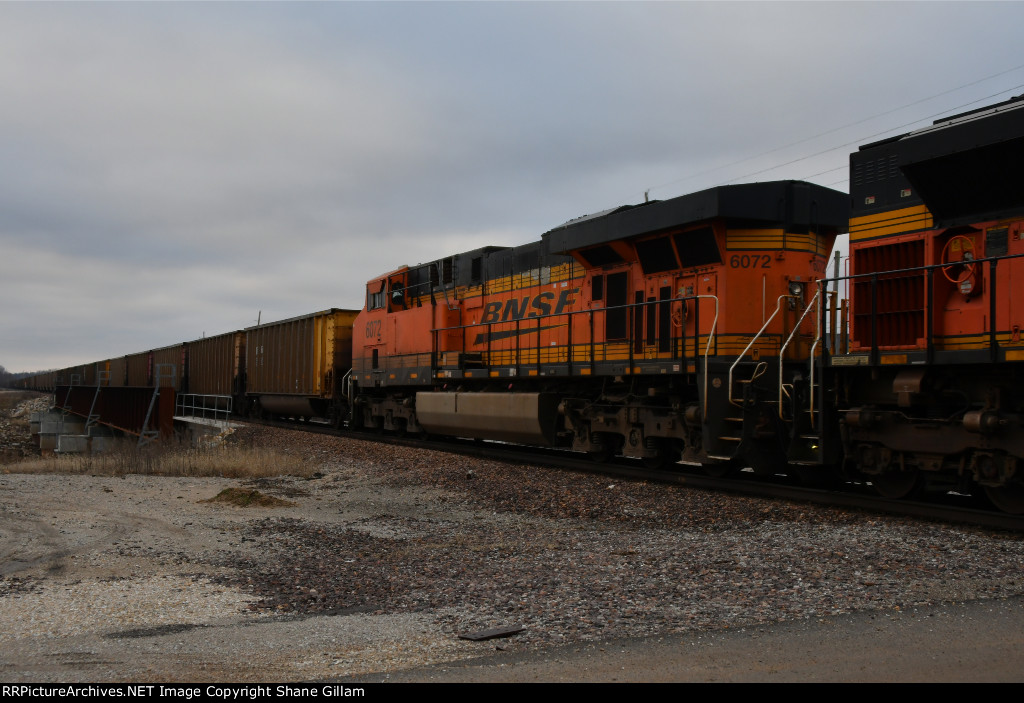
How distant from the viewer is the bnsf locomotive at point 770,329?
8.02m

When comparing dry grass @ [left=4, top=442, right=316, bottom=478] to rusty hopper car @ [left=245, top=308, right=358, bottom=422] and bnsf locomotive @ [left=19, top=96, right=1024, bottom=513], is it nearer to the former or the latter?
bnsf locomotive @ [left=19, top=96, right=1024, bottom=513]

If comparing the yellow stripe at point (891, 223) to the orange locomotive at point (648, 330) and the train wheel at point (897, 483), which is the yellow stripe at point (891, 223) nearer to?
→ the orange locomotive at point (648, 330)

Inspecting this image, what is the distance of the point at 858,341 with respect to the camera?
9.24 m

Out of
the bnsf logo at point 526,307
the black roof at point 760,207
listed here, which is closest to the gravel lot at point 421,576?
the black roof at point 760,207

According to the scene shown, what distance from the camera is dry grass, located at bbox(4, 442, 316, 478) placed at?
14.2 metres

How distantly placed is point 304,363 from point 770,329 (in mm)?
16888

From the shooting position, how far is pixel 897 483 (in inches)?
353

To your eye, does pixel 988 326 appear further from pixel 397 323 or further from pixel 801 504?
pixel 397 323

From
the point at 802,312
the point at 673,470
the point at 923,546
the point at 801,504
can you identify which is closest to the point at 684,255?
the point at 802,312

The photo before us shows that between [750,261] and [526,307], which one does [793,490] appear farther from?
[526,307]

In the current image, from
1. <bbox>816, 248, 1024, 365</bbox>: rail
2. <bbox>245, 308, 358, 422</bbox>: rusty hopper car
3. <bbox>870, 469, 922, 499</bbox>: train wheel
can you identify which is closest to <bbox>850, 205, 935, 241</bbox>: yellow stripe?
<bbox>816, 248, 1024, 365</bbox>: rail

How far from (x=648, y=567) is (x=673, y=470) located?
609 centimetres

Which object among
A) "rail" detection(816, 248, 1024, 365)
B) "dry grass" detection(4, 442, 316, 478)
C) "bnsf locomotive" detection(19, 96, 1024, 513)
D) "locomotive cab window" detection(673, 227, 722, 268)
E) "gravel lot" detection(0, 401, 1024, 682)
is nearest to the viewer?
"gravel lot" detection(0, 401, 1024, 682)

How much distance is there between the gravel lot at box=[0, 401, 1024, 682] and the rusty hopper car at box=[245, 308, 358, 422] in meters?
13.1
